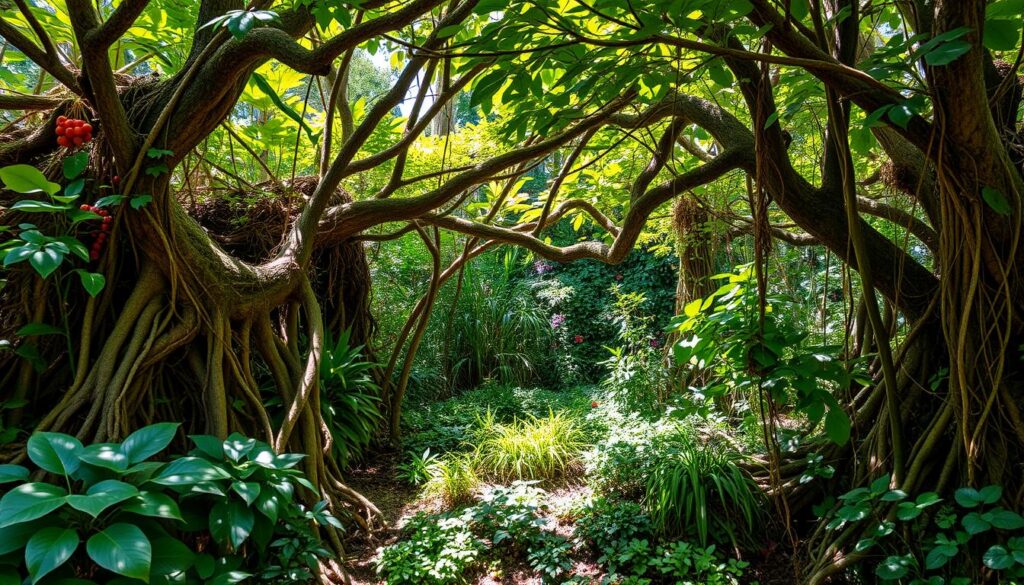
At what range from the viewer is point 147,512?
1360mm

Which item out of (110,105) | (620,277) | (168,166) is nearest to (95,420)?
(168,166)

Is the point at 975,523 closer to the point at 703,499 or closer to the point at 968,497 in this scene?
the point at 968,497

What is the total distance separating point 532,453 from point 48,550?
8.50ft

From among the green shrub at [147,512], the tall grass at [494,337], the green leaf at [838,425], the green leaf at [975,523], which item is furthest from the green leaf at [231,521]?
the tall grass at [494,337]

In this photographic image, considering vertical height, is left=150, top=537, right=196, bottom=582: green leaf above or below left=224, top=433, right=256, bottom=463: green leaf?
below

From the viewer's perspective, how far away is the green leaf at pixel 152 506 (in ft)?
4.49

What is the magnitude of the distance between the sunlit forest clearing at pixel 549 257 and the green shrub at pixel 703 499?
0.01 meters

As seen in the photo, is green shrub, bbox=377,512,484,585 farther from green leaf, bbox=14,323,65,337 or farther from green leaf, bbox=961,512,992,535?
green leaf, bbox=961,512,992,535

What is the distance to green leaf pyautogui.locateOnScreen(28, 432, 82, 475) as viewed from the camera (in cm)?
142

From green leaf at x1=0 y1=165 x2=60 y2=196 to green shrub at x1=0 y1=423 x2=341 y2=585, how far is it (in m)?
0.79

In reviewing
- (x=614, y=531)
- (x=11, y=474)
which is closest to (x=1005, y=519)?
(x=614, y=531)

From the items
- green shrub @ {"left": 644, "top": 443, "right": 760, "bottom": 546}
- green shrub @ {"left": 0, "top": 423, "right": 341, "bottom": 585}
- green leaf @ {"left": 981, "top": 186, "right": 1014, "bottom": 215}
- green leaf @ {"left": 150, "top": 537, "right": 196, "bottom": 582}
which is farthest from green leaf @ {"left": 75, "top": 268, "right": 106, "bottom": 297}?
green leaf @ {"left": 981, "top": 186, "right": 1014, "bottom": 215}

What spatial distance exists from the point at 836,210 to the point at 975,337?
628 mm

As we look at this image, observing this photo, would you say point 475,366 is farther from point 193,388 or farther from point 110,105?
point 110,105
